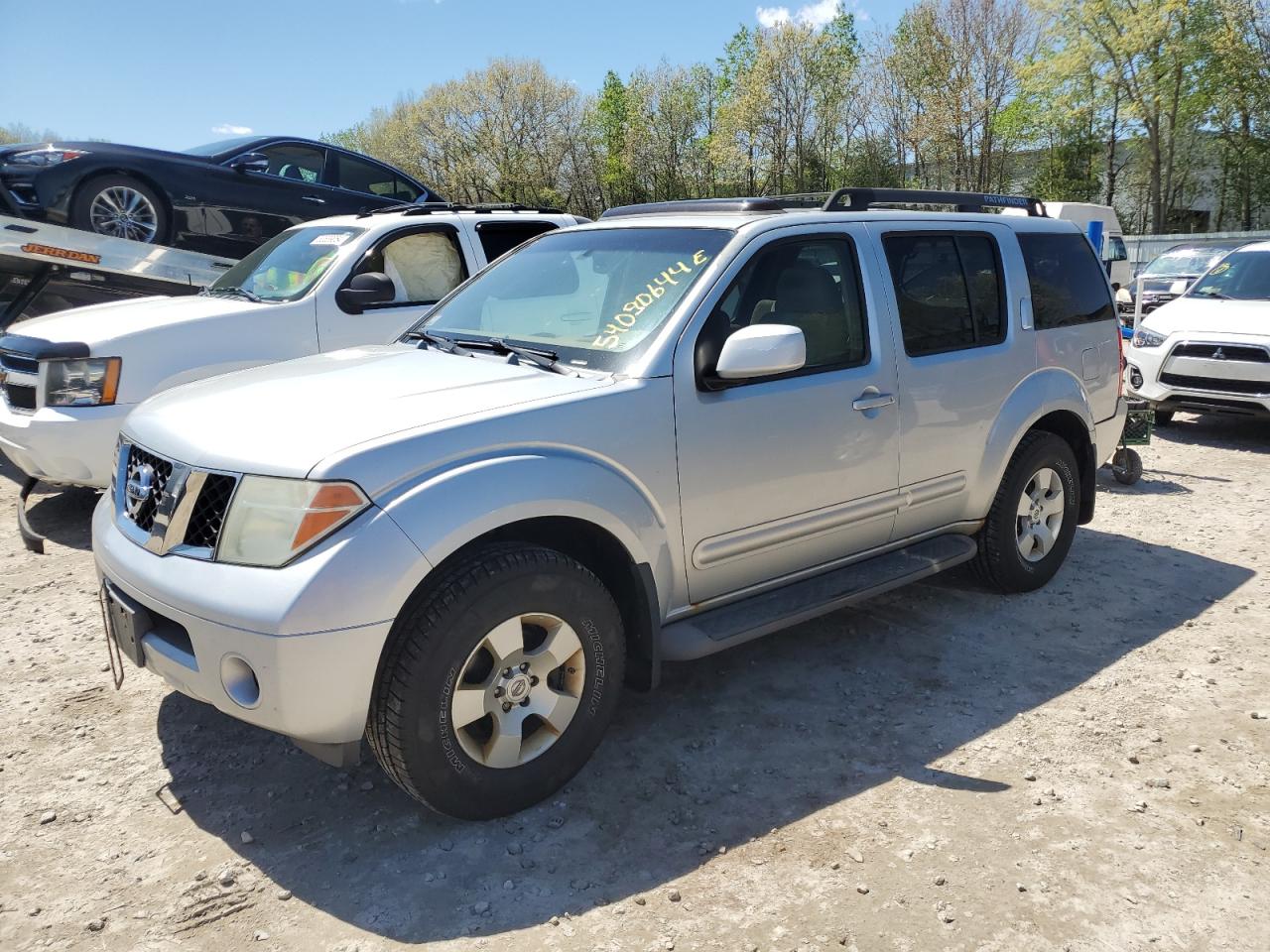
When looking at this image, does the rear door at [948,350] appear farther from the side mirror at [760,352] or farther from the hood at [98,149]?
the hood at [98,149]

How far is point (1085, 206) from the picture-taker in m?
20.1

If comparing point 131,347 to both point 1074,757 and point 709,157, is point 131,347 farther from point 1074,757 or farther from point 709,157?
point 709,157

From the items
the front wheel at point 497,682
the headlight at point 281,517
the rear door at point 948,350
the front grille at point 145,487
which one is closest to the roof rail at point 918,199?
the rear door at point 948,350

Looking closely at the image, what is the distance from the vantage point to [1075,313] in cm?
490

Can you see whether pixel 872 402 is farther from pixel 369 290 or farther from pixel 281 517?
pixel 369 290

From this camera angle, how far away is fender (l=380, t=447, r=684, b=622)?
2.64 meters

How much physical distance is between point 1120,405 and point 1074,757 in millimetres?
2631

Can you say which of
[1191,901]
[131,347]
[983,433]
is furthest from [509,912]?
[131,347]

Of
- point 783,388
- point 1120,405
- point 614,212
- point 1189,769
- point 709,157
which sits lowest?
point 1189,769

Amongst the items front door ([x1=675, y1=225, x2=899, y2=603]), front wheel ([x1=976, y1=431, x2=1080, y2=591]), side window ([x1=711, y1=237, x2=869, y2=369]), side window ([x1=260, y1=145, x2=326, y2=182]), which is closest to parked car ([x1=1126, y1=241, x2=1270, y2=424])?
front wheel ([x1=976, y1=431, x2=1080, y2=591])

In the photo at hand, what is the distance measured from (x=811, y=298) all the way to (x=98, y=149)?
269 inches

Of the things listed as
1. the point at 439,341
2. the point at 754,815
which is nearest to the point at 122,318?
the point at 439,341

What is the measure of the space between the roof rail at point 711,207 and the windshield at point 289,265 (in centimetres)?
265

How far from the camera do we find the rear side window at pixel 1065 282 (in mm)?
4730
